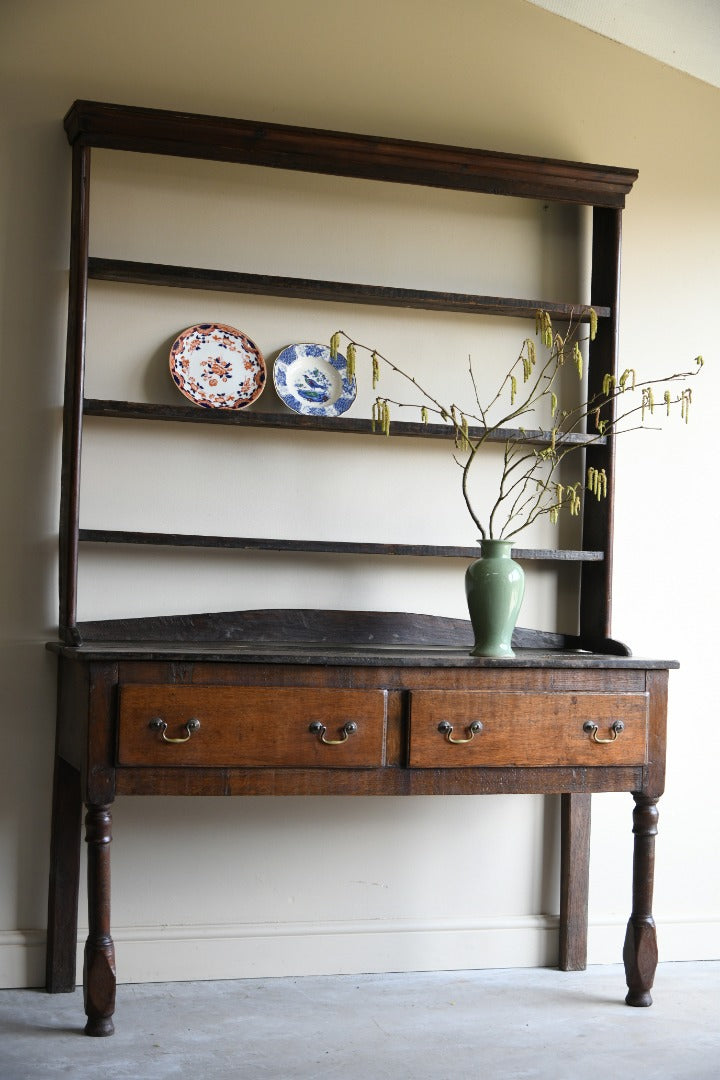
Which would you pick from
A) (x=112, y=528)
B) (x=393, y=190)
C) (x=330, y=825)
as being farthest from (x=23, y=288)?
(x=330, y=825)

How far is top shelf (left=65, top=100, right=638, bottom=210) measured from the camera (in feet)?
9.25

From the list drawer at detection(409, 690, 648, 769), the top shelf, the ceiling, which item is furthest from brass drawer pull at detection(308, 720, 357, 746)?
the ceiling

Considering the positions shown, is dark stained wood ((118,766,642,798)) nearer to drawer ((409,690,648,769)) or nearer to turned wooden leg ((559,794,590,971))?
drawer ((409,690,648,769))

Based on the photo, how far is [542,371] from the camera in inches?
126

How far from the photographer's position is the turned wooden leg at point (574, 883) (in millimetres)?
3139

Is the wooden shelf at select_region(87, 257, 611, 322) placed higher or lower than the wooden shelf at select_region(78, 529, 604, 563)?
higher

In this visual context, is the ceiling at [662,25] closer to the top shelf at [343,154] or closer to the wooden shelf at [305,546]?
the top shelf at [343,154]

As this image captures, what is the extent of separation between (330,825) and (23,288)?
1580 millimetres

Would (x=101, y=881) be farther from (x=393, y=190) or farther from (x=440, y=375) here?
(x=393, y=190)

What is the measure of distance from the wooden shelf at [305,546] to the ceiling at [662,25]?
4.55 feet

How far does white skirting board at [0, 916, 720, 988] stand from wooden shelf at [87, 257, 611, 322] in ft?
5.32

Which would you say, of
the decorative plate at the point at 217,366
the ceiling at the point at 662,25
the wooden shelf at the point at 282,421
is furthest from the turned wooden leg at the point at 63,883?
the ceiling at the point at 662,25

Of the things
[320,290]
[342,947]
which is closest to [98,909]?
[342,947]

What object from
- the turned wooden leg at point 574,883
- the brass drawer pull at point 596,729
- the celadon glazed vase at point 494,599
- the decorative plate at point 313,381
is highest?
the decorative plate at point 313,381
